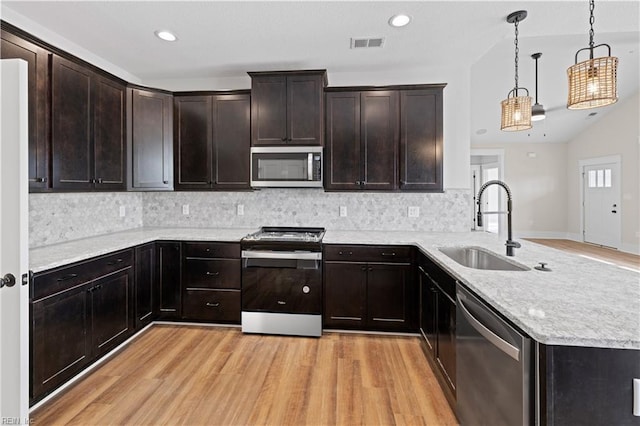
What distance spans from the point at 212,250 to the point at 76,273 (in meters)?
1.13

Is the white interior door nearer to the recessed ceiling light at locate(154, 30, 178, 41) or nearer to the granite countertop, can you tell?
the granite countertop

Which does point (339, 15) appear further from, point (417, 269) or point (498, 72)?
point (498, 72)

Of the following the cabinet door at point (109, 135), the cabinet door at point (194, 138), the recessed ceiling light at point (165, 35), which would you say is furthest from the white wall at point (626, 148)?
the cabinet door at point (109, 135)

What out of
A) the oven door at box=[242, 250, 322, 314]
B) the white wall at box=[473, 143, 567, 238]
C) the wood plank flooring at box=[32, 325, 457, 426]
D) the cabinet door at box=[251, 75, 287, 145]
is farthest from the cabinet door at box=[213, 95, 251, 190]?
the white wall at box=[473, 143, 567, 238]

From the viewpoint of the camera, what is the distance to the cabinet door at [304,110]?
324 cm

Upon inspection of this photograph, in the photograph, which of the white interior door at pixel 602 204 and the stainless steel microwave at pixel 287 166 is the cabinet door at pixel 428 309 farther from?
the white interior door at pixel 602 204

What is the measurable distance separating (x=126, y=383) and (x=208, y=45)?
9.52 feet

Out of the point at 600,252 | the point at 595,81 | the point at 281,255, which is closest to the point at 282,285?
the point at 281,255

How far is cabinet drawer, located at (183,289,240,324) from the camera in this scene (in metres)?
3.17

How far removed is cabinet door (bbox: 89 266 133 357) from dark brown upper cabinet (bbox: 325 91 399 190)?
2.09 metres

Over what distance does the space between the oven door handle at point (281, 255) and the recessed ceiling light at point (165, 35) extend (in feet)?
6.68

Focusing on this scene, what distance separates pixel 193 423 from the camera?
6.23 feet

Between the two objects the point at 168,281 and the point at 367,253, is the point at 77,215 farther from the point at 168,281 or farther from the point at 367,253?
the point at 367,253

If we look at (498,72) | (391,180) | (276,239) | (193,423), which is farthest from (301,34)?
(498,72)
